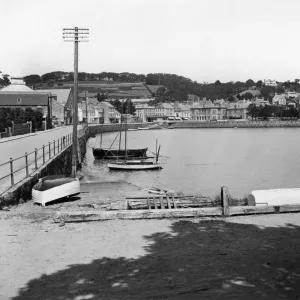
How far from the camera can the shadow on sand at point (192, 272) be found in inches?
267

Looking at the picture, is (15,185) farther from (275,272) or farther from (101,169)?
(101,169)

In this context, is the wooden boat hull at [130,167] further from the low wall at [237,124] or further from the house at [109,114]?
the low wall at [237,124]

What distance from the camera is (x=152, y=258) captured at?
8461 mm

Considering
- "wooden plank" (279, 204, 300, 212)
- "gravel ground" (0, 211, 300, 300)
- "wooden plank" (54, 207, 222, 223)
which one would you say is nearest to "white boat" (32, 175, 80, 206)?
"gravel ground" (0, 211, 300, 300)

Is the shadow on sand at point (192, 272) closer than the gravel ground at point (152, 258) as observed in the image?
Yes

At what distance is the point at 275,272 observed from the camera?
25.0 feet

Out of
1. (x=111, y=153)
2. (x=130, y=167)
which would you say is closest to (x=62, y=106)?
(x=111, y=153)

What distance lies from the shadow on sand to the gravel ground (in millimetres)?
16

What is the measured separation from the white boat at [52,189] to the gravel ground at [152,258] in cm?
309

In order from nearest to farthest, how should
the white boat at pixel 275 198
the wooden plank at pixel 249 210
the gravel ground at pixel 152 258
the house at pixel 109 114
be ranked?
the gravel ground at pixel 152 258 < the wooden plank at pixel 249 210 < the white boat at pixel 275 198 < the house at pixel 109 114

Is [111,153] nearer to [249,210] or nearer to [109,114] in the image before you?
[249,210]

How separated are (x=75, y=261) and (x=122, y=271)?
1.08 meters

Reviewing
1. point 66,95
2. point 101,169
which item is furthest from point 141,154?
point 66,95

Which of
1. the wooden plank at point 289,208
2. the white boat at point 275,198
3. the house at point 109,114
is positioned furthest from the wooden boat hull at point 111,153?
the house at point 109,114
